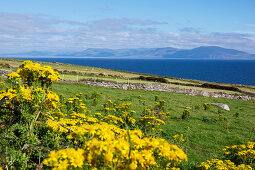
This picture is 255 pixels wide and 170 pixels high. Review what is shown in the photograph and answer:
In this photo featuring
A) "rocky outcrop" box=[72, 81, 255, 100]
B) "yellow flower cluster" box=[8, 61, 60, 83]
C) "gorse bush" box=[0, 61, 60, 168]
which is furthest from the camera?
"rocky outcrop" box=[72, 81, 255, 100]

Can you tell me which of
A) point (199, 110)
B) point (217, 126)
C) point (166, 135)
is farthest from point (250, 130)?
point (166, 135)

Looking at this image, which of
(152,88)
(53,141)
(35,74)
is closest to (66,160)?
(53,141)

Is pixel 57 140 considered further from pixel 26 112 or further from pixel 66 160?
pixel 66 160

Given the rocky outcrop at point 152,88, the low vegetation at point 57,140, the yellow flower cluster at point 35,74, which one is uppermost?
the yellow flower cluster at point 35,74

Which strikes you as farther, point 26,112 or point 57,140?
point 26,112

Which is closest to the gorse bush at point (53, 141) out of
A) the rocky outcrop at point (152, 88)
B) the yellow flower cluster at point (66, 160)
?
the yellow flower cluster at point (66, 160)

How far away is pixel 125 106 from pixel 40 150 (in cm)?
981

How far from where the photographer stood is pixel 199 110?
2542 cm

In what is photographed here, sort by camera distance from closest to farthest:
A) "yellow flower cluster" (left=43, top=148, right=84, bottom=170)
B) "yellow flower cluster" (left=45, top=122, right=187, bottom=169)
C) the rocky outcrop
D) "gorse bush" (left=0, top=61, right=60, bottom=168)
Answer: "yellow flower cluster" (left=43, top=148, right=84, bottom=170), "yellow flower cluster" (left=45, top=122, right=187, bottom=169), "gorse bush" (left=0, top=61, right=60, bottom=168), the rocky outcrop

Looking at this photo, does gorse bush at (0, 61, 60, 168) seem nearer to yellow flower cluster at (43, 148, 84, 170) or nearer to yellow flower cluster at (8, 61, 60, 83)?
yellow flower cluster at (8, 61, 60, 83)

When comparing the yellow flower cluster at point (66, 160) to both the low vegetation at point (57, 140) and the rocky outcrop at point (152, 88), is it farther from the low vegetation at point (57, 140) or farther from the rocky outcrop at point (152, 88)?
the rocky outcrop at point (152, 88)

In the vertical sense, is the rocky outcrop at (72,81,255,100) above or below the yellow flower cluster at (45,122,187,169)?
below

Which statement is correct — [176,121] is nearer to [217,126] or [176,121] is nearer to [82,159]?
[217,126]

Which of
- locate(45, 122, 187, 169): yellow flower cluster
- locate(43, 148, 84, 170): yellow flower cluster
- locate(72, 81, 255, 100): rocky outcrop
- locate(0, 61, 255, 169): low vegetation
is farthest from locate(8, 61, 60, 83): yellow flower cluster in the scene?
locate(72, 81, 255, 100): rocky outcrop
